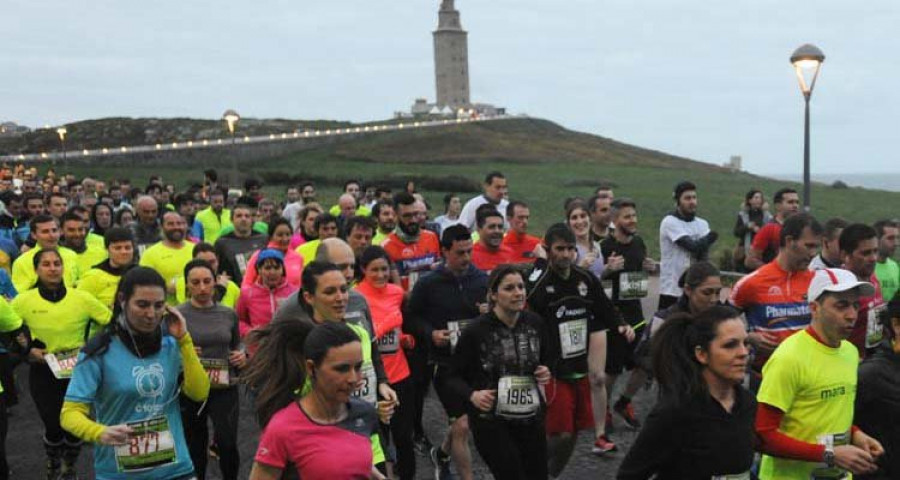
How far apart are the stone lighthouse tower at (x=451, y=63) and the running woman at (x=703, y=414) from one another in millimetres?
139461

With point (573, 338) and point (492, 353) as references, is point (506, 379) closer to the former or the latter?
point (492, 353)

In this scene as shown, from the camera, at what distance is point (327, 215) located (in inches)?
360

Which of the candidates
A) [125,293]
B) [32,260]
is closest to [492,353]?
[125,293]

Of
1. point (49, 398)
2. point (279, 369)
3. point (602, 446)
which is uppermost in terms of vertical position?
point (279, 369)

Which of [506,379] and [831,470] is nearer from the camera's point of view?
[831,470]

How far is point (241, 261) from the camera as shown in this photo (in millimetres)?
9617

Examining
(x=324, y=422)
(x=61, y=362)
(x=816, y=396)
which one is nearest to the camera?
(x=324, y=422)

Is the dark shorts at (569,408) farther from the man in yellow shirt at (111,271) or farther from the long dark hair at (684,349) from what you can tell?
the man in yellow shirt at (111,271)

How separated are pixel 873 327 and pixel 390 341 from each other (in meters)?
3.50

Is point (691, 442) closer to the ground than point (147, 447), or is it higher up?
higher up

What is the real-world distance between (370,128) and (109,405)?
280 feet

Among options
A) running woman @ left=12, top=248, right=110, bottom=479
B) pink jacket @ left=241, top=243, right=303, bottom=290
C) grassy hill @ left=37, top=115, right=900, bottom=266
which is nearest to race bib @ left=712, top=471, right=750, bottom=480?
pink jacket @ left=241, top=243, right=303, bottom=290

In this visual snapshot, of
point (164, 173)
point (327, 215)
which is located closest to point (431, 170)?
point (164, 173)

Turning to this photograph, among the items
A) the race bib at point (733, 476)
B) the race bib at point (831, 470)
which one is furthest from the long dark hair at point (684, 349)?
the race bib at point (831, 470)
